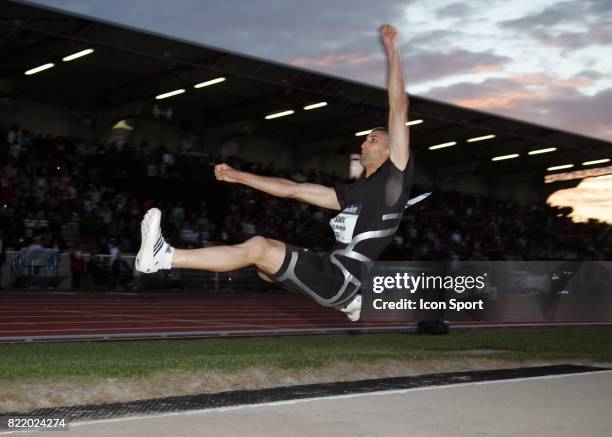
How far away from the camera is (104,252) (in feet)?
66.4

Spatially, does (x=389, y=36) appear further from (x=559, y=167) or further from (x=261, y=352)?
(x=559, y=167)

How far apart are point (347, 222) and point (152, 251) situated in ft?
4.21

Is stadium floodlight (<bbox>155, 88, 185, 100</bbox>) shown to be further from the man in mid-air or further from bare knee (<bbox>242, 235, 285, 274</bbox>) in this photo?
bare knee (<bbox>242, 235, 285, 274</bbox>)

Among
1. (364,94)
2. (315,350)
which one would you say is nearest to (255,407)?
(315,350)

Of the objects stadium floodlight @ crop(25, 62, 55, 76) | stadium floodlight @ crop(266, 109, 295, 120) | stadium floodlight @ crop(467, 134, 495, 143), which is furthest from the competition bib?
stadium floodlight @ crop(467, 134, 495, 143)

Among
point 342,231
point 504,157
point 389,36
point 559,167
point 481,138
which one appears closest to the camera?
point 389,36

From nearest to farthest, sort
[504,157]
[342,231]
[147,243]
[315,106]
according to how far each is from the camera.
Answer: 1. [147,243]
2. [342,231]
3. [315,106]
4. [504,157]

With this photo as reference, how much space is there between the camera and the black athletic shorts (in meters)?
5.04

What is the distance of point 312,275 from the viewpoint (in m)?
5.12

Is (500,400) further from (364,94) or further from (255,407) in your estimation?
(364,94)

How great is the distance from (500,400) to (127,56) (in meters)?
19.7

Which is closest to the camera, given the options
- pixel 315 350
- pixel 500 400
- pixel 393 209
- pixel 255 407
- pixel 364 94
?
pixel 393 209

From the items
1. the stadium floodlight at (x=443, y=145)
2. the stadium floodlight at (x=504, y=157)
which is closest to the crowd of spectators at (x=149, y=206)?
the stadium floodlight at (x=443, y=145)

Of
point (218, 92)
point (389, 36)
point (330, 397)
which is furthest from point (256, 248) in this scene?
point (218, 92)
